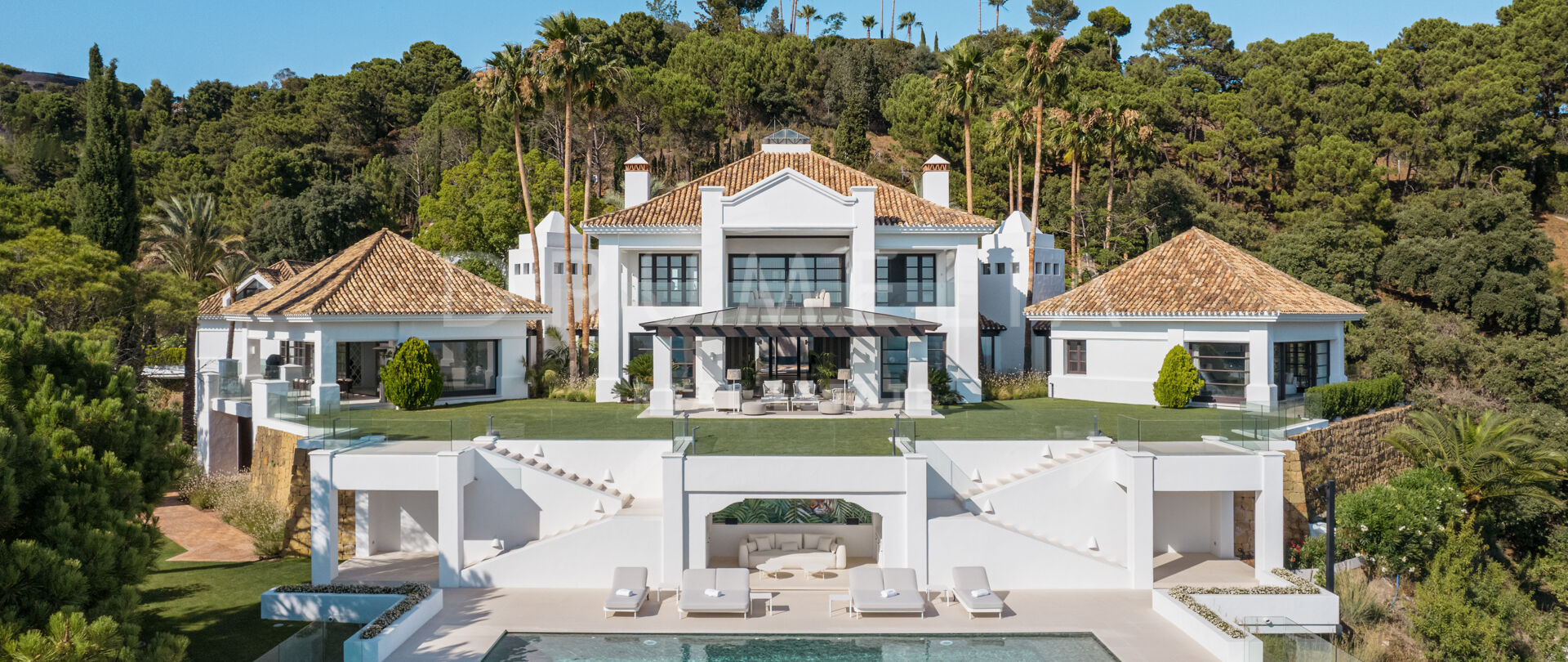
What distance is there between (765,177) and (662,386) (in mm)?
8451

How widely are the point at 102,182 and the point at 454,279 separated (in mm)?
19144

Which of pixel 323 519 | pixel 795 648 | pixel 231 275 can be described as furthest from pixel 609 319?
pixel 795 648

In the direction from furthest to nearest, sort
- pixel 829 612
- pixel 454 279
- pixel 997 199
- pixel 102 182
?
pixel 997 199, pixel 102 182, pixel 454 279, pixel 829 612

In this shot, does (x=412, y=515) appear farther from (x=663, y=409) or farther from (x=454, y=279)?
(x=454, y=279)

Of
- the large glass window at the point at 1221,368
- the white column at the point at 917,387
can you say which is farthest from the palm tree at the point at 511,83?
the large glass window at the point at 1221,368

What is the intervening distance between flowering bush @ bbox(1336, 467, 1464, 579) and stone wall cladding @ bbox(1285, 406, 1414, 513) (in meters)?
1.32

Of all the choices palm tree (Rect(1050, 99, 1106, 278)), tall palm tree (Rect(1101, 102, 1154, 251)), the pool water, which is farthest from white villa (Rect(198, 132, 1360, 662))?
tall palm tree (Rect(1101, 102, 1154, 251))

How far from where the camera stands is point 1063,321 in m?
31.1

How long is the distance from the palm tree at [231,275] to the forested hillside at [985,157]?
0.84 feet

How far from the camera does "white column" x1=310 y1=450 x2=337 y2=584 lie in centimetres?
1717

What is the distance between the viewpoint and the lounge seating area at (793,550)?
18.3 metres

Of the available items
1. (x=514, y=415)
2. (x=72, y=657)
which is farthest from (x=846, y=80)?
(x=72, y=657)

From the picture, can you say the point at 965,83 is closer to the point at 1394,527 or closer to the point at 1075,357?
the point at 1075,357

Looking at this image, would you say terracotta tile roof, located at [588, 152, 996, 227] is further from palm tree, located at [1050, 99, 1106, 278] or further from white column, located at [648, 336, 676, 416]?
palm tree, located at [1050, 99, 1106, 278]
